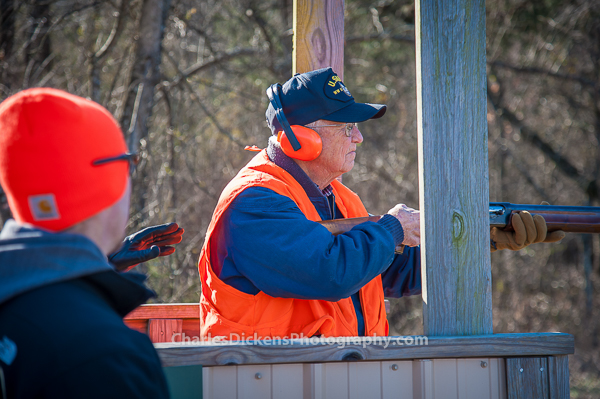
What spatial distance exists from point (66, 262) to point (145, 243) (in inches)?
73.3

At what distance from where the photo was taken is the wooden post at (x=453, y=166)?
212 cm

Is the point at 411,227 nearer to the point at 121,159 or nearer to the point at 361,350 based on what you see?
the point at 361,350

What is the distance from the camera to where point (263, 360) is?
179cm

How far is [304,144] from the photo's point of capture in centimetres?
259

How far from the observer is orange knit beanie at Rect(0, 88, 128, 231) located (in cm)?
106

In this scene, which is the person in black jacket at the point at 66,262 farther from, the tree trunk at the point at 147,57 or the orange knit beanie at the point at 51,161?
the tree trunk at the point at 147,57

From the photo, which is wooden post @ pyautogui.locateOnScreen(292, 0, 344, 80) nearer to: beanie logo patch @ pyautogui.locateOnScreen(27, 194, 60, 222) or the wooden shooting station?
the wooden shooting station

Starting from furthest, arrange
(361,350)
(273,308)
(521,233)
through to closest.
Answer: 1. (521,233)
2. (273,308)
3. (361,350)

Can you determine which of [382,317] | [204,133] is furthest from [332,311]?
[204,133]

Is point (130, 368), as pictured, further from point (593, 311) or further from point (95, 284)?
point (593, 311)

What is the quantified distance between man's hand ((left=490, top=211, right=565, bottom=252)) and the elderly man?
79 centimetres

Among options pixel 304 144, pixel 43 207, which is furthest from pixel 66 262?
pixel 304 144

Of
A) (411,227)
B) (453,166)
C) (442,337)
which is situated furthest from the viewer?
(411,227)

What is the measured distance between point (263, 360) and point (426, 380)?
1.85 feet
